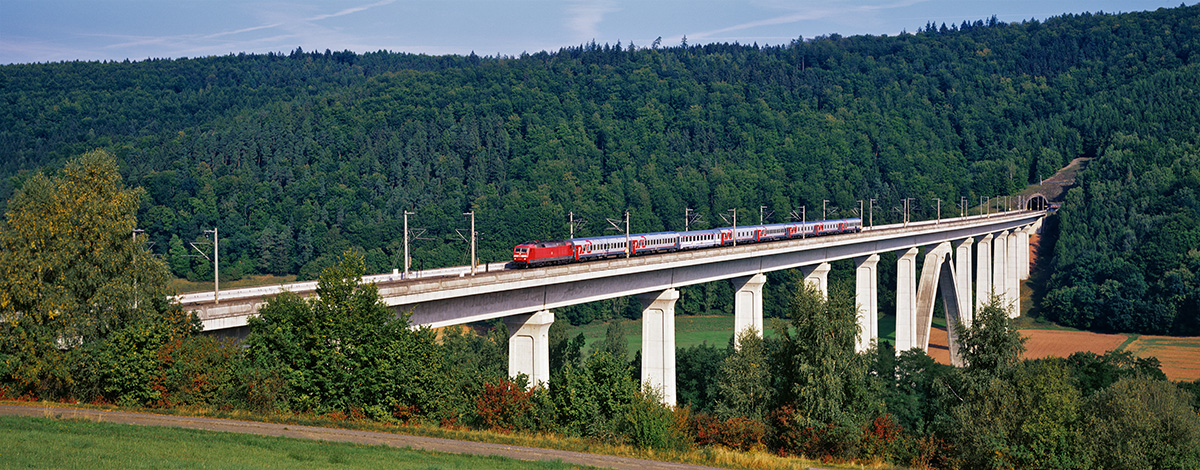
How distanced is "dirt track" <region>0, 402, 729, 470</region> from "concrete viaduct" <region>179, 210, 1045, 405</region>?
6.99 m

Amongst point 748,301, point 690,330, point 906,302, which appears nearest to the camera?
point 748,301

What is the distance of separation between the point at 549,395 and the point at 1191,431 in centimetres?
2576

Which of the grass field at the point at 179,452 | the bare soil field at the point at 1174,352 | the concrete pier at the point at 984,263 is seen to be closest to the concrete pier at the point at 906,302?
the bare soil field at the point at 1174,352

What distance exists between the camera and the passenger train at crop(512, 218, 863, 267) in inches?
2392

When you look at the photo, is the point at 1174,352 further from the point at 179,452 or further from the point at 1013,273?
the point at 179,452

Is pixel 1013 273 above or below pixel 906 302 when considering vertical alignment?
above

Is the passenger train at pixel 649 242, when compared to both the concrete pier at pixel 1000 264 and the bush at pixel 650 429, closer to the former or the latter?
the bush at pixel 650 429

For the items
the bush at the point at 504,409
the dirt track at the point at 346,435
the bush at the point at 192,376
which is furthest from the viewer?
the bush at the point at 504,409

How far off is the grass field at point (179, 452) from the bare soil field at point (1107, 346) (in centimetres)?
9314

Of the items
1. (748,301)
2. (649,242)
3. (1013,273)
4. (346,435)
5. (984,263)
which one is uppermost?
(649,242)

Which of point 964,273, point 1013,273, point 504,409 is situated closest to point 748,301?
point 504,409

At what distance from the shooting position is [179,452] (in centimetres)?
2609

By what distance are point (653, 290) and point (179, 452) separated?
142 feet

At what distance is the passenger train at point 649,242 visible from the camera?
60.8m
